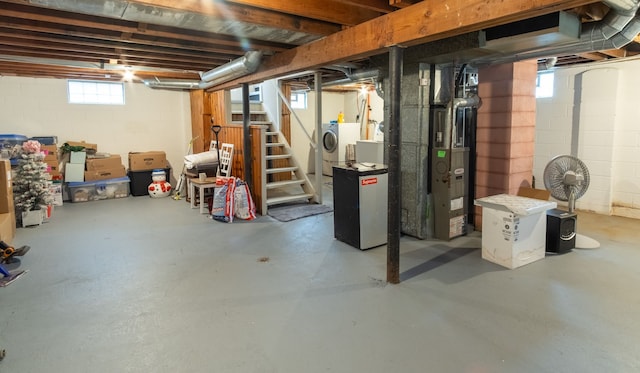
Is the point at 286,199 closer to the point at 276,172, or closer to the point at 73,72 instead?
the point at 276,172

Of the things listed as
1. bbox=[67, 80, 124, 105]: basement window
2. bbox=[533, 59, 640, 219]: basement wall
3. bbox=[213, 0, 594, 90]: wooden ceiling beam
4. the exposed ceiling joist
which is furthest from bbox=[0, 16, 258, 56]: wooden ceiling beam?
bbox=[533, 59, 640, 219]: basement wall

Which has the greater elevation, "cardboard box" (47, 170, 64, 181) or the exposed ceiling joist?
the exposed ceiling joist

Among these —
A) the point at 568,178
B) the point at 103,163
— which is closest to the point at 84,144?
the point at 103,163

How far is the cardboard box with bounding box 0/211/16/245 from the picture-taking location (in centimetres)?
416

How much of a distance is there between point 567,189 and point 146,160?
6712 millimetres

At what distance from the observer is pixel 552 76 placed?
591 centimetres

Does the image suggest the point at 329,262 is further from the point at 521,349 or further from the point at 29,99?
the point at 29,99

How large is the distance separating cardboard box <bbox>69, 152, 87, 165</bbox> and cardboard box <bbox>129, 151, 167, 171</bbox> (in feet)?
2.44

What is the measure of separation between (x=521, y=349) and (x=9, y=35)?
197 inches

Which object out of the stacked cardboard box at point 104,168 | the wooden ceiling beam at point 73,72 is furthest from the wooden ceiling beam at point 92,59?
the stacked cardboard box at point 104,168

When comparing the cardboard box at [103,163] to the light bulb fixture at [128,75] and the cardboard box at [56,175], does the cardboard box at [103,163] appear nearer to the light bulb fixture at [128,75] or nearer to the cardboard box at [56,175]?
the cardboard box at [56,175]

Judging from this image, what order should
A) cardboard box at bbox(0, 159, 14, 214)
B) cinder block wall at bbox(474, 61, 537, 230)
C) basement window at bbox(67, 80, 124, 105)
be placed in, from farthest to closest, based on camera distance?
basement window at bbox(67, 80, 124, 105), cardboard box at bbox(0, 159, 14, 214), cinder block wall at bbox(474, 61, 537, 230)

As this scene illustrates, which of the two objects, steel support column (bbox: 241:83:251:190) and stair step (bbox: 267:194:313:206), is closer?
steel support column (bbox: 241:83:251:190)

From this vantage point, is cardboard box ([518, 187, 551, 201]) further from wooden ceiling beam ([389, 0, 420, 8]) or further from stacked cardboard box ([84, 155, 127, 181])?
stacked cardboard box ([84, 155, 127, 181])
